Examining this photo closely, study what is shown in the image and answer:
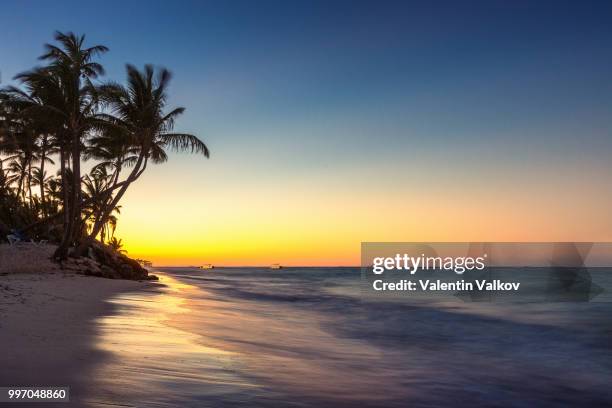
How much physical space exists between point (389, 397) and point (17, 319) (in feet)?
21.0

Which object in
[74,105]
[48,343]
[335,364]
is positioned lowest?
[335,364]

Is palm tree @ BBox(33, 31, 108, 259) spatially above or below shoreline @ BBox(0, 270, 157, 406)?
above

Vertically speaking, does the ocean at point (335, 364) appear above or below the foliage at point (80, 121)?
below

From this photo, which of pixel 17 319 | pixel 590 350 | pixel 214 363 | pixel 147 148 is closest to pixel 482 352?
pixel 590 350

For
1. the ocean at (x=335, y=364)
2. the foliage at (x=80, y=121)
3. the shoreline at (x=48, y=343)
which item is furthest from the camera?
the foliage at (x=80, y=121)

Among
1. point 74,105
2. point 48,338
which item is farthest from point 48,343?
point 74,105

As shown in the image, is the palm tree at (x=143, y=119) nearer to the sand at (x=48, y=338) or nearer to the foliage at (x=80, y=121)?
the foliage at (x=80, y=121)

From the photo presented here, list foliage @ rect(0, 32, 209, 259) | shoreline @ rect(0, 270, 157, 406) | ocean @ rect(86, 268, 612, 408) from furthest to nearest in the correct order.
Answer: foliage @ rect(0, 32, 209, 259), ocean @ rect(86, 268, 612, 408), shoreline @ rect(0, 270, 157, 406)

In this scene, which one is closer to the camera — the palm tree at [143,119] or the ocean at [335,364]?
the ocean at [335,364]

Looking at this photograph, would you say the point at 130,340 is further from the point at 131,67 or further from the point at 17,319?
the point at 131,67

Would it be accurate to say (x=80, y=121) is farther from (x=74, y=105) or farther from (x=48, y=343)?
(x=48, y=343)

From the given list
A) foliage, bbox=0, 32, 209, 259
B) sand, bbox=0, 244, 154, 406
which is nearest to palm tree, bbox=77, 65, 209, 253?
foliage, bbox=0, 32, 209, 259

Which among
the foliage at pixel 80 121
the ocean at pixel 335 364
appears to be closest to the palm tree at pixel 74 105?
the foliage at pixel 80 121

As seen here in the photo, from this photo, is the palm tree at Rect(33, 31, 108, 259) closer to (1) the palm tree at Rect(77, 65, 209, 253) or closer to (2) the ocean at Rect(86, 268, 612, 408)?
(1) the palm tree at Rect(77, 65, 209, 253)
